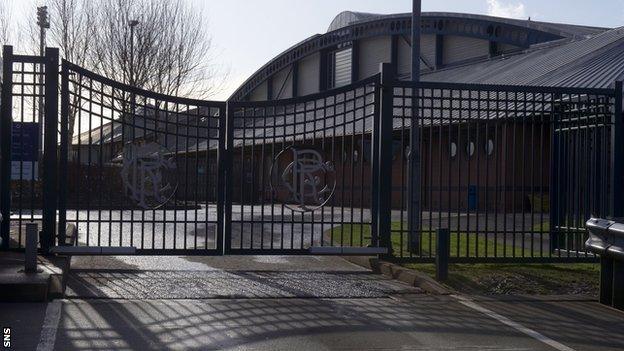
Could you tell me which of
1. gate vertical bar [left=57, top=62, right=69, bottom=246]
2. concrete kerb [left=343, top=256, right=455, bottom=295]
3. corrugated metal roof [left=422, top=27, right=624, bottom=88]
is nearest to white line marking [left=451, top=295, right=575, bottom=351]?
concrete kerb [left=343, top=256, right=455, bottom=295]

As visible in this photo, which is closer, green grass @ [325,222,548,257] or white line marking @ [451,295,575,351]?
white line marking @ [451,295,575,351]

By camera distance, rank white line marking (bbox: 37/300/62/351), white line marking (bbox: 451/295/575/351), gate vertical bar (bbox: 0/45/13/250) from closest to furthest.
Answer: white line marking (bbox: 37/300/62/351) < white line marking (bbox: 451/295/575/351) < gate vertical bar (bbox: 0/45/13/250)

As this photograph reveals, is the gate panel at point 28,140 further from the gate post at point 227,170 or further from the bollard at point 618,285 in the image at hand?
the bollard at point 618,285

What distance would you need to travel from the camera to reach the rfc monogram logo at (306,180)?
13.1 meters

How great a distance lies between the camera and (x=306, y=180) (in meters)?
13.2

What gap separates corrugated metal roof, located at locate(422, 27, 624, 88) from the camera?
2689 cm

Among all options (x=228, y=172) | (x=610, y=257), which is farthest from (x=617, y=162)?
(x=228, y=172)

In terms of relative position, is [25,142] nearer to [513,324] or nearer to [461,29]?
[513,324]

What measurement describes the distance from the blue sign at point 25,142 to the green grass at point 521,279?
5.48 meters

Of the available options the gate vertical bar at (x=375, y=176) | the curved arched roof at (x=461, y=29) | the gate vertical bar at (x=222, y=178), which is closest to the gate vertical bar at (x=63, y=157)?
Answer: the gate vertical bar at (x=222, y=178)

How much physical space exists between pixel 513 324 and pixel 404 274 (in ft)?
9.61

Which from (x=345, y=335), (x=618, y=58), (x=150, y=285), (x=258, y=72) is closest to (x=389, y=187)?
(x=150, y=285)

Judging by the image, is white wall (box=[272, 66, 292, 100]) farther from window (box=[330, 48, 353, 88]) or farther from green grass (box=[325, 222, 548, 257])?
green grass (box=[325, 222, 548, 257])

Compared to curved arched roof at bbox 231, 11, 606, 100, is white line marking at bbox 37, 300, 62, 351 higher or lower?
lower
